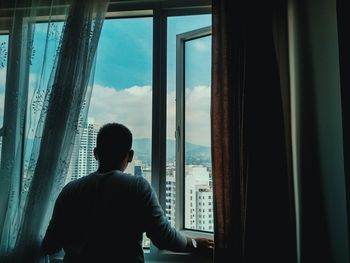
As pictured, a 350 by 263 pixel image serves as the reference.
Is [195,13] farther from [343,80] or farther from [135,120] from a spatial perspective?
[343,80]

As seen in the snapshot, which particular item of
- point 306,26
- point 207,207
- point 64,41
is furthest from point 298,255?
point 64,41

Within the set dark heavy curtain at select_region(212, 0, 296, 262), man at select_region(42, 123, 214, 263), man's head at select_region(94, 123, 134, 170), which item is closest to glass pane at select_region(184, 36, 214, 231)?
dark heavy curtain at select_region(212, 0, 296, 262)

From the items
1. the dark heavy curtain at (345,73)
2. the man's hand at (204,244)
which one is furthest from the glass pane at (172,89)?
the dark heavy curtain at (345,73)

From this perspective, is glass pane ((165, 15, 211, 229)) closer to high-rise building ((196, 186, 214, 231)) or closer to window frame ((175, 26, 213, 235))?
window frame ((175, 26, 213, 235))

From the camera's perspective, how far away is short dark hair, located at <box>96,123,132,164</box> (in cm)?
151

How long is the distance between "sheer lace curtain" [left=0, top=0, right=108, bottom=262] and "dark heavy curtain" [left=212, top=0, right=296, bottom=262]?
0.69 meters

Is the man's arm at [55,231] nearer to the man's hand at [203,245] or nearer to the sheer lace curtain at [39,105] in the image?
the sheer lace curtain at [39,105]

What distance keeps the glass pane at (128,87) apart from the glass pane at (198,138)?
0.23 metres

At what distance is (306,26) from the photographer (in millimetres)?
1531

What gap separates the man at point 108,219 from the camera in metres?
1.37

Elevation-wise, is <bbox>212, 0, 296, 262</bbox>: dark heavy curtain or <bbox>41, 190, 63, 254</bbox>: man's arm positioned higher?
<bbox>212, 0, 296, 262</bbox>: dark heavy curtain

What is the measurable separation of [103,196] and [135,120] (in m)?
0.65

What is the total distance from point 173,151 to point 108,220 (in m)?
0.66

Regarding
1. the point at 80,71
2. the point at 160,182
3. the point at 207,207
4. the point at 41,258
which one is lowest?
the point at 41,258
